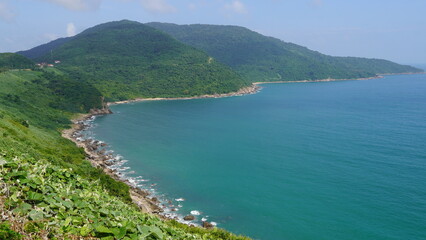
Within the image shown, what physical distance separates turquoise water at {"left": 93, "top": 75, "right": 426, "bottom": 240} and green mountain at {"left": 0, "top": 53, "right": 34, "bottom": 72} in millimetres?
58955

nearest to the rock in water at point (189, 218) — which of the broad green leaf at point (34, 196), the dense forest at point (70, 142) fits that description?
the dense forest at point (70, 142)

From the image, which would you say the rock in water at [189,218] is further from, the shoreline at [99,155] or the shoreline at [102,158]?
the shoreline at [99,155]

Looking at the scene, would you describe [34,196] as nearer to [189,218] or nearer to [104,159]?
[189,218]

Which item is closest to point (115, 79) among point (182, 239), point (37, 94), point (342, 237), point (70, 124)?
point (37, 94)

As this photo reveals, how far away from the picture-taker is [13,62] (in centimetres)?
12794

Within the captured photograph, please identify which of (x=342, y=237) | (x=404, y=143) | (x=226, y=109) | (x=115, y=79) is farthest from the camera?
(x=115, y=79)

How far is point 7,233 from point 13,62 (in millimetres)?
150041

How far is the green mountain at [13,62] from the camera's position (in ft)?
406

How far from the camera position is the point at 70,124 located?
80688mm

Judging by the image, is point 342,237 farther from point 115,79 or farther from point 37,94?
point 115,79

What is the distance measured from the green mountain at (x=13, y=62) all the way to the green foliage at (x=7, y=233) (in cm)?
14121

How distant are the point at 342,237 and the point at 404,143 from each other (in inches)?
1662

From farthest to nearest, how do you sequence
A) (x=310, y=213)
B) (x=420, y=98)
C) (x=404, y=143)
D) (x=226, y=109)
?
(x=420, y=98) < (x=226, y=109) < (x=404, y=143) < (x=310, y=213)

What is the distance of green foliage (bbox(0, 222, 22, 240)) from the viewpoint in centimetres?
659
